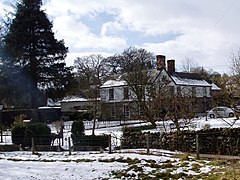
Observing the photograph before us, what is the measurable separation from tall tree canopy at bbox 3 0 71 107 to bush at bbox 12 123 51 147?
20547mm

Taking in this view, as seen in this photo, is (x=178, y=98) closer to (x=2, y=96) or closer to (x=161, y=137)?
(x=161, y=137)

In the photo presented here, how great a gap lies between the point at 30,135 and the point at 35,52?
2278 cm

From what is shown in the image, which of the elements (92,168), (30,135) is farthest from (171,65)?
(92,168)

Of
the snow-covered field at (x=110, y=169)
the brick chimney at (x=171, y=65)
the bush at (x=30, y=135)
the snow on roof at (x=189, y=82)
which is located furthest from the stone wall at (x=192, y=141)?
the brick chimney at (x=171, y=65)

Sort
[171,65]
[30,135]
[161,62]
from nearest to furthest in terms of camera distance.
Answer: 1. [30,135]
2. [161,62]
3. [171,65]

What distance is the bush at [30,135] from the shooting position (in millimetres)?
20141

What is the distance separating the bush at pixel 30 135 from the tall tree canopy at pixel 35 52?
67.4ft

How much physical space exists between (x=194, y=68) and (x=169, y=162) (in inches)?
2508

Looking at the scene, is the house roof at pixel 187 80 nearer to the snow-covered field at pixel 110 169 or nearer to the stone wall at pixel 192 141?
the stone wall at pixel 192 141

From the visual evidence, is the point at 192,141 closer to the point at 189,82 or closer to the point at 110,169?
the point at 110,169

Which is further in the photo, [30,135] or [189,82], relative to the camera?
[189,82]

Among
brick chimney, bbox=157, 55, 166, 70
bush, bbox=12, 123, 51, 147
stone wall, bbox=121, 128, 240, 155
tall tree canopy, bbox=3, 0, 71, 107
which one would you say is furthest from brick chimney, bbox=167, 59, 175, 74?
stone wall, bbox=121, 128, 240, 155

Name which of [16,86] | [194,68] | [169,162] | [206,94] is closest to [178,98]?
[169,162]

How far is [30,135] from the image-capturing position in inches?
811
